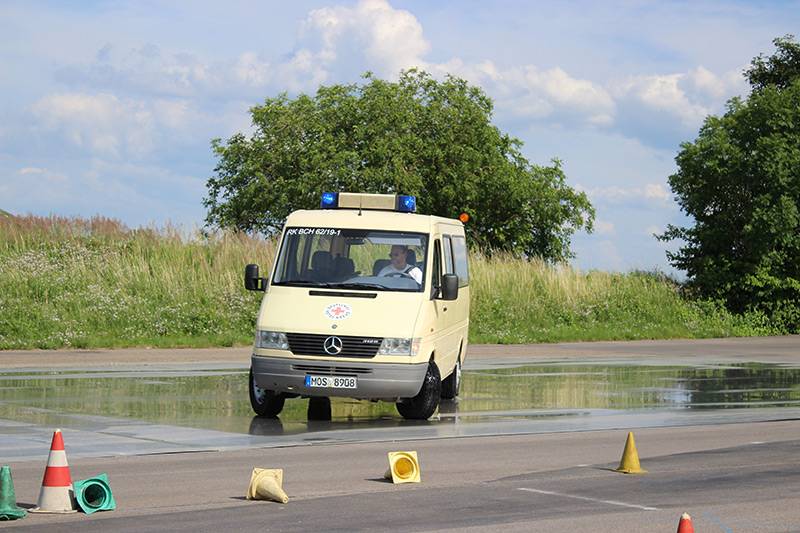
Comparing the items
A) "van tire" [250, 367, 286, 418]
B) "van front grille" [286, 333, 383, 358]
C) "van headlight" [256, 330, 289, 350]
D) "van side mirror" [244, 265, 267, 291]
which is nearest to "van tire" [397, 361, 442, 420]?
"van front grille" [286, 333, 383, 358]

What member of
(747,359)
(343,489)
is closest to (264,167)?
(747,359)

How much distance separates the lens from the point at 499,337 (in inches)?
1099

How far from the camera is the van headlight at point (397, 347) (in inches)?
478

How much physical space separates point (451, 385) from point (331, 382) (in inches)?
135

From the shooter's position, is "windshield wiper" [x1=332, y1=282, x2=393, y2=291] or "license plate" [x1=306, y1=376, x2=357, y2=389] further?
"windshield wiper" [x1=332, y1=282, x2=393, y2=291]

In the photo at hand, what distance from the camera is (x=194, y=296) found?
26531 millimetres

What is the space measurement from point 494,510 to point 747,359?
1828cm

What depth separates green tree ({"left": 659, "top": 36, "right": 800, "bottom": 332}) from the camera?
34094 millimetres

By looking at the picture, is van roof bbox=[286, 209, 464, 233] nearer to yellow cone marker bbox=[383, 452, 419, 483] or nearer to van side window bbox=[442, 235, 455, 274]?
van side window bbox=[442, 235, 455, 274]

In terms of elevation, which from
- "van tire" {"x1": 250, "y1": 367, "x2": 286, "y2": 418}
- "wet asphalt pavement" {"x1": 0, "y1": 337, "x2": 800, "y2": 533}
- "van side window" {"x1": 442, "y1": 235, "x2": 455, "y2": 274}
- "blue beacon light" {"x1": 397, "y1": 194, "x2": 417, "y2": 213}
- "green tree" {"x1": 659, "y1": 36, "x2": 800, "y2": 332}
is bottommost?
"wet asphalt pavement" {"x1": 0, "y1": 337, "x2": 800, "y2": 533}

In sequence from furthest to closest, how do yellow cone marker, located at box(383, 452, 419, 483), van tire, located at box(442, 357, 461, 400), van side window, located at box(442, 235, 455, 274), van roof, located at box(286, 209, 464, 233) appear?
1. van tire, located at box(442, 357, 461, 400)
2. van side window, located at box(442, 235, 455, 274)
3. van roof, located at box(286, 209, 464, 233)
4. yellow cone marker, located at box(383, 452, 419, 483)

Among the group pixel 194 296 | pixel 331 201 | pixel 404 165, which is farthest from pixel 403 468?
pixel 404 165

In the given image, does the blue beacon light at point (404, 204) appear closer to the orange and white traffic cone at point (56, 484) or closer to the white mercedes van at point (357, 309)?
the white mercedes van at point (357, 309)

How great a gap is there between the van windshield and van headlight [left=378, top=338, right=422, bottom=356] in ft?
2.81
